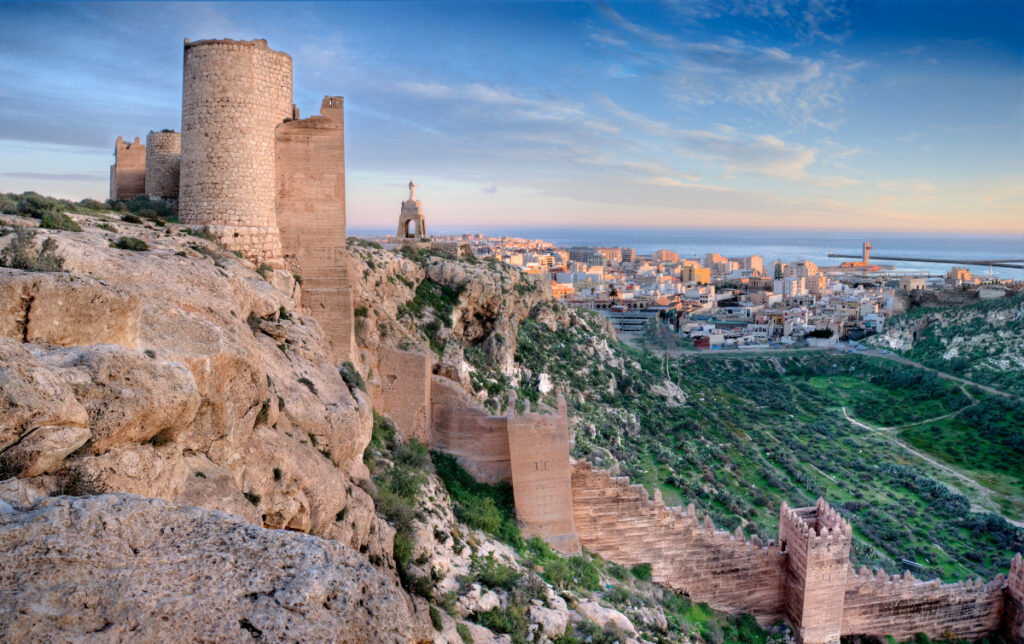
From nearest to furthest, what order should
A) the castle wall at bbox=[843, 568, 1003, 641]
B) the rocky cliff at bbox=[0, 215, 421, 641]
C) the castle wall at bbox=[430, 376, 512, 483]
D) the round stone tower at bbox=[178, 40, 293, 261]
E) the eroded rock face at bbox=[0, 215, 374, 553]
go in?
the rocky cliff at bbox=[0, 215, 421, 641] < the eroded rock face at bbox=[0, 215, 374, 553] < the round stone tower at bbox=[178, 40, 293, 261] < the castle wall at bbox=[430, 376, 512, 483] < the castle wall at bbox=[843, 568, 1003, 641]

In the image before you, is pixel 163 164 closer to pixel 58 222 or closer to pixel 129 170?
pixel 129 170

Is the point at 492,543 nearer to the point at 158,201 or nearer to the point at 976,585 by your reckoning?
the point at 158,201

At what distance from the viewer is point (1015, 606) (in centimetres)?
1545

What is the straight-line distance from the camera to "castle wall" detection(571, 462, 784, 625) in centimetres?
1377

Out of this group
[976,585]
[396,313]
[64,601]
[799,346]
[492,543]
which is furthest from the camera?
[799,346]

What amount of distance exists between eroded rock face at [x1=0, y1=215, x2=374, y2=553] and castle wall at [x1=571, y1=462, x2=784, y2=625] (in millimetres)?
6064

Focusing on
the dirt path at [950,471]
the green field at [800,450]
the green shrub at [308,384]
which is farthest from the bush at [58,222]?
the dirt path at [950,471]

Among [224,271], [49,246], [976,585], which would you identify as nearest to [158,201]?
[224,271]

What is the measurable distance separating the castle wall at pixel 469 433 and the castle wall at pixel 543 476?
424mm

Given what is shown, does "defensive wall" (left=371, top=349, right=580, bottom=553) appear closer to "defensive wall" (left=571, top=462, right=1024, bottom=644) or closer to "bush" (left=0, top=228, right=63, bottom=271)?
"defensive wall" (left=571, top=462, right=1024, bottom=644)

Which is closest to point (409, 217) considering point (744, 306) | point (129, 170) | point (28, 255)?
point (129, 170)

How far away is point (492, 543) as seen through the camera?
11922mm

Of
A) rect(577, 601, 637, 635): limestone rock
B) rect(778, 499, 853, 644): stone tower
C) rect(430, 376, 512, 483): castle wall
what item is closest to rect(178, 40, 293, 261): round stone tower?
rect(430, 376, 512, 483): castle wall

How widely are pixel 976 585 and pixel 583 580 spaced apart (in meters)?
9.96
